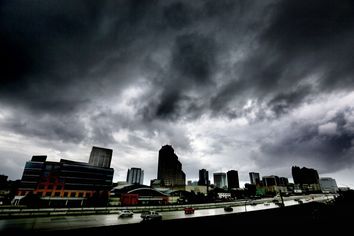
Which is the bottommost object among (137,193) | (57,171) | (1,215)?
(1,215)

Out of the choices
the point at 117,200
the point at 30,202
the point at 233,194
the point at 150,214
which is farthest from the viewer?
the point at 233,194

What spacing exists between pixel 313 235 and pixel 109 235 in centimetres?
2172

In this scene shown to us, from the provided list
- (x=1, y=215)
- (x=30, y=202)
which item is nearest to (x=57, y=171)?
(x=30, y=202)

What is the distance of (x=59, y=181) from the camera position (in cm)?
10012

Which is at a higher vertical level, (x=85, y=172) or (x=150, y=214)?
(x=85, y=172)

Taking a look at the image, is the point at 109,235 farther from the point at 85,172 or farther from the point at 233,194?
the point at 233,194

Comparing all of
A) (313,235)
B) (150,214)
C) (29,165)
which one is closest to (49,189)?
(29,165)

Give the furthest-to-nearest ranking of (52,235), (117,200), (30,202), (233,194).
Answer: (233,194) < (117,200) < (30,202) < (52,235)

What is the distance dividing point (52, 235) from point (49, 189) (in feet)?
327

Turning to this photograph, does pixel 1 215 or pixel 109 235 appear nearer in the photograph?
pixel 109 235

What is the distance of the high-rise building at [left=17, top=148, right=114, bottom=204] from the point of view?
95250mm

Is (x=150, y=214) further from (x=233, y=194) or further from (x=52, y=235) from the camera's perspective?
(x=233, y=194)

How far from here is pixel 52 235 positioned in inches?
723

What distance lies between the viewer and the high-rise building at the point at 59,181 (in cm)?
9525
